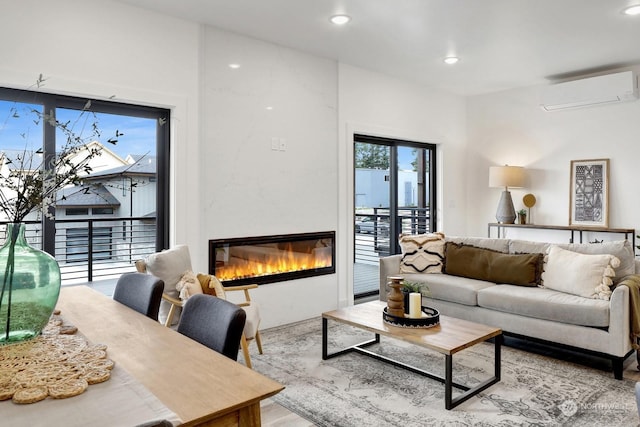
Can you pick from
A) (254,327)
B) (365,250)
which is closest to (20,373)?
(254,327)

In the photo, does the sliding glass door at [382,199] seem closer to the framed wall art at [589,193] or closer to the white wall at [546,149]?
the white wall at [546,149]

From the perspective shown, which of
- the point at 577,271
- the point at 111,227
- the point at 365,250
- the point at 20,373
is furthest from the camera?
the point at 365,250

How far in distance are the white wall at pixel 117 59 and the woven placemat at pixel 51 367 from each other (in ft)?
7.01

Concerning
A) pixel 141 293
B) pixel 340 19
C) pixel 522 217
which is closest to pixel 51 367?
pixel 141 293

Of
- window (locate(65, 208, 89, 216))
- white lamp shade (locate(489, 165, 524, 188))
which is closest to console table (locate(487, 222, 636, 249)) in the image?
white lamp shade (locate(489, 165, 524, 188))

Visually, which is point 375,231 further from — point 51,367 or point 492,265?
point 51,367

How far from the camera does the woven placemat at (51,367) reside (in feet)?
3.48

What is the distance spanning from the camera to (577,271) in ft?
11.4

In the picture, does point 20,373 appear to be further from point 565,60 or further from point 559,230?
point 559,230

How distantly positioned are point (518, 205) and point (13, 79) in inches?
224

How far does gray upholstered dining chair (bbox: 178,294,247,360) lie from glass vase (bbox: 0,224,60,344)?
1.57ft

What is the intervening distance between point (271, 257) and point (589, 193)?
392cm

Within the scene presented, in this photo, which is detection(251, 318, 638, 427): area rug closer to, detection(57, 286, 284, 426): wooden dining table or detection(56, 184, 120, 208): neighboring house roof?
detection(57, 286, 284, 426): wooden dining table

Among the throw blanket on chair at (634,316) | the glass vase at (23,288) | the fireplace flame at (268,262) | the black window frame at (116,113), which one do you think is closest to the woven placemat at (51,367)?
the glass vase at (23,288)
